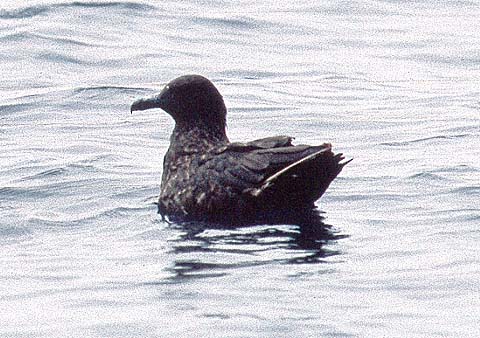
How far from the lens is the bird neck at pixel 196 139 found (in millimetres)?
13094

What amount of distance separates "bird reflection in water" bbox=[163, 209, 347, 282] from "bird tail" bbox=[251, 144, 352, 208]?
148 mm

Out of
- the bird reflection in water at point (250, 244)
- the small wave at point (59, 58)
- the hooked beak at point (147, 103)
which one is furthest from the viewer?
the small wave at point (59, 58)

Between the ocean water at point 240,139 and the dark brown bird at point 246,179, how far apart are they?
19 centimetres

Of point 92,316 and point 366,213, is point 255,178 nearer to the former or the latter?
point 366,213

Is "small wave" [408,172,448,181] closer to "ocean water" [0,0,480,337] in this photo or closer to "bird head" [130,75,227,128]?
"ocean water" [0,0,480,337]

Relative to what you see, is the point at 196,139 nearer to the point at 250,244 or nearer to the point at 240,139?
the point at 250,244

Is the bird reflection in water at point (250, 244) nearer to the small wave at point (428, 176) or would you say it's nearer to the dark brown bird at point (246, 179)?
the dark brown bird at point (246, 179)

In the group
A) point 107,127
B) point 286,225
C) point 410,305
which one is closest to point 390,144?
point 107,127

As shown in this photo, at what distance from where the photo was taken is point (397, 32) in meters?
23.2

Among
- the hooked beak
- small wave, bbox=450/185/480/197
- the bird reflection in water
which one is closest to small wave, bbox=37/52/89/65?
the hooked beak

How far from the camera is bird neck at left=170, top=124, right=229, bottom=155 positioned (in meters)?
13.1

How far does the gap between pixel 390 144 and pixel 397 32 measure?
7.42 meters

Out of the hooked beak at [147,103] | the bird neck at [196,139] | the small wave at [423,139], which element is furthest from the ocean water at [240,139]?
the hooked beak at [147,103]

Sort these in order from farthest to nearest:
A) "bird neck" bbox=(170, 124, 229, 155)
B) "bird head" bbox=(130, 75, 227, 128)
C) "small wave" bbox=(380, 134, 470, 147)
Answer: "small wave" bbox=(380, 134, 470, 147) < "bird head" bbox=(130, 75, 227, 128) < "bird neck" bbox=(170, 124, 229, 155)
